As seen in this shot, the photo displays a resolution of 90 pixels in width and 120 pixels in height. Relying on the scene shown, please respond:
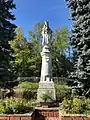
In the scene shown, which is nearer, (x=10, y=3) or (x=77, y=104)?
(x=77, y=104)

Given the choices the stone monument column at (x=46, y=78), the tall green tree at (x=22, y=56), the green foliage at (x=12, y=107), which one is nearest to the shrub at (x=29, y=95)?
the stone monument column at (x=46, y=78)

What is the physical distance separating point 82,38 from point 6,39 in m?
6.52

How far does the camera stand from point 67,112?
805 centimetres

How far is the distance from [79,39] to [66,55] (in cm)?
3145

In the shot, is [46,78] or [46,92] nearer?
[46,92]

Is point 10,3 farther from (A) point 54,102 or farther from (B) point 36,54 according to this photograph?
(B) point 36,54

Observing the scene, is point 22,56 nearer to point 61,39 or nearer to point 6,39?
point 61,39

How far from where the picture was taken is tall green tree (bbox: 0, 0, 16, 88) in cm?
1872

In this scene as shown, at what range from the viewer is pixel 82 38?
16094 millimetres

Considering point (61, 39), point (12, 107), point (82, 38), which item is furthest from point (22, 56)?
point (12, 107)

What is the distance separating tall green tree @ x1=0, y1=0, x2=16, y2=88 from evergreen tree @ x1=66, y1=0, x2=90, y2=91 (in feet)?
17.5

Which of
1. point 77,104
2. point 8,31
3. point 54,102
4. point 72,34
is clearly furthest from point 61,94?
point 77,104

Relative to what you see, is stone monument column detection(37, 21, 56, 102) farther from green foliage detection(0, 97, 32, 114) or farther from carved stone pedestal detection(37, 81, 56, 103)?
green foliage detection(0, 97, 32, 114)

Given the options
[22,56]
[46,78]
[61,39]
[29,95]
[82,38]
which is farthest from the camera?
[61,39]
